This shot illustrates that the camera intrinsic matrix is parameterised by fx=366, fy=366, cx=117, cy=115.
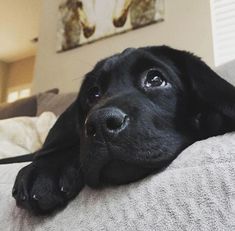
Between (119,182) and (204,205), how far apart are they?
0.60 ft

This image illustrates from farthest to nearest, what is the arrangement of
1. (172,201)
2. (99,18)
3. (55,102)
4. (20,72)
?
(20,72) → (99,18) → (55,102) → (172,201)

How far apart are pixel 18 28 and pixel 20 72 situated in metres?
1.16

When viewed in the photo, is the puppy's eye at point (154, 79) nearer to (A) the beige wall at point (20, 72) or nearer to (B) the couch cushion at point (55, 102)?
(B) the couch cushion at point (55, 102)

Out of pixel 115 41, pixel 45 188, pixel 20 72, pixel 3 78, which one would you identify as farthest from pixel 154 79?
pixel 3 78

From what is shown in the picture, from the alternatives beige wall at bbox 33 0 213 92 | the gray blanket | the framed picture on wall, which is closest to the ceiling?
beige wall at bbox 33 0 213 92

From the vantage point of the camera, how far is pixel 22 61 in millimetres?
5832

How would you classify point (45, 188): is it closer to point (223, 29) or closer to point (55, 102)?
point (55, 102)

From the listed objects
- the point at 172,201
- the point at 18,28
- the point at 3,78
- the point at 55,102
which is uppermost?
the point at 172,201

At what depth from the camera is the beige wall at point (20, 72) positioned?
572 cm

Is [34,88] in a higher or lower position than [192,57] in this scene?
lower

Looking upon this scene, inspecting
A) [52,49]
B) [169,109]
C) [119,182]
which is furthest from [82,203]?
[52,49]

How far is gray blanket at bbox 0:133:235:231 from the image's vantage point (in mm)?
469

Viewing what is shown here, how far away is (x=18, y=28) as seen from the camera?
4.82 m

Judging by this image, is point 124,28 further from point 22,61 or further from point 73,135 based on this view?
point 22,61
